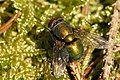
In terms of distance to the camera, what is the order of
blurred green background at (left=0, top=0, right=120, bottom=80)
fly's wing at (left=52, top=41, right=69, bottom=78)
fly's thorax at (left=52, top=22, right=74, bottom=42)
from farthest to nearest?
blurred green background at (left=0, top=0, right=120, bottom=80), fly's thorax at (left=52, top=22, right=74, bottom=42), fly's wing at (left=52, top=41, right=69, bottom=78)

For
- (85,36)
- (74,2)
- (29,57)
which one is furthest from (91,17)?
(29,57)

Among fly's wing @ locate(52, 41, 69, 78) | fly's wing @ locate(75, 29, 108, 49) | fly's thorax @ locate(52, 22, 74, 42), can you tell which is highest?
fly's thorax @ locate(52, 22, 74, 42)

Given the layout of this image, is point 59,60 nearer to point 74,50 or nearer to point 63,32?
point 74,50

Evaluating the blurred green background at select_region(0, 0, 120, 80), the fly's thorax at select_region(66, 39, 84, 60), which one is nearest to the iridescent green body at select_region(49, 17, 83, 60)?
the fly's thorax at select_region(66, 39, 84, 60)

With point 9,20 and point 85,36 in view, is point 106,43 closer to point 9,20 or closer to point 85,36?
point 85,36

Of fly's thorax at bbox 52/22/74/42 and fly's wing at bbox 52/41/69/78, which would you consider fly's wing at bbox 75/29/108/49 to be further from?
fly's wing at bbox 52/41/69/78

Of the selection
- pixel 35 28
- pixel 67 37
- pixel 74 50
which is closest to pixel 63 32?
pixel 67 37

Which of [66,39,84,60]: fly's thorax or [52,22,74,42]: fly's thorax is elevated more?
[52,22,74,42]: fly's thorax
